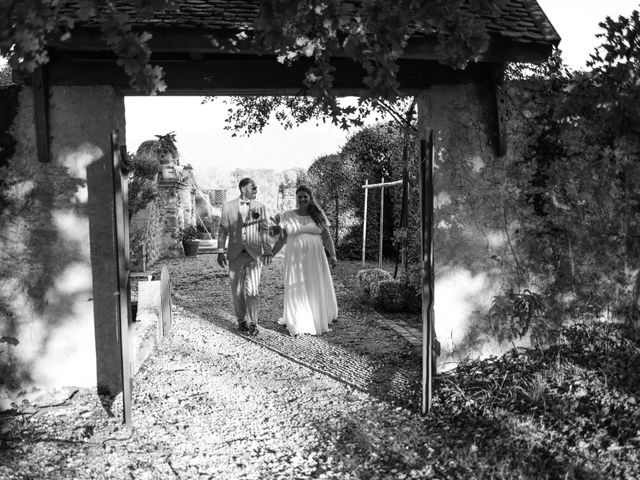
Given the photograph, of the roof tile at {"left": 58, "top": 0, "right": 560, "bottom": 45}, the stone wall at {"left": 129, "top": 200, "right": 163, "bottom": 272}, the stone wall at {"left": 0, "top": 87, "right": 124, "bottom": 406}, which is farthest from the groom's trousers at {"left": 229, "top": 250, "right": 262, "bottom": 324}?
the stone wall at {"left": 129, "top": 200, "right": 163, "bottom": 272}

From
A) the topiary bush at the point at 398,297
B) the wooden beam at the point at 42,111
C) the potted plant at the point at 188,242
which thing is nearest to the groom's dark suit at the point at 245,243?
the topiary bush at the point at 398,297

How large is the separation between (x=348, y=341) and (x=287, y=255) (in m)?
1.44

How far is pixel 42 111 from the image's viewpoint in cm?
522

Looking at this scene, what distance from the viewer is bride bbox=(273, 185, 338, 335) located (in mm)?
8102

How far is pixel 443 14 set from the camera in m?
3.49

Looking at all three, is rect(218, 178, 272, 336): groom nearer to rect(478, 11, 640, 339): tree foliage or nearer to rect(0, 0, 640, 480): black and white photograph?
rect(0, 0, 640, 480): black and white photograph

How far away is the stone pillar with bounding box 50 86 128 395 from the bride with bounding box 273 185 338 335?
3.03m

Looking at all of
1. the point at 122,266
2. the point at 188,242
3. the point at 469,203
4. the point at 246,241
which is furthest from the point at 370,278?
the point at 188,242

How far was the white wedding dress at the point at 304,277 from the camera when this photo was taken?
26.6 ft

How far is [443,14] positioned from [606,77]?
8.13ft

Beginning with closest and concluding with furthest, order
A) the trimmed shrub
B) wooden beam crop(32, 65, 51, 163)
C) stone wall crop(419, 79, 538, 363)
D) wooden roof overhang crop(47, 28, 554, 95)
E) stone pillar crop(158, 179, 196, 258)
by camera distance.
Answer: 1. wooden roof overhang crop(47, 28, 554, 95)
2. wooden beam crop(32, 65, 51, 163)
3. stone wall crop(419, 79, 538, 363)
4. the trimmed shrub
5. stone pillar crop(158, 179, 196, 258)

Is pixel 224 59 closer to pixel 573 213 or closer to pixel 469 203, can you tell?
pixel 469 203

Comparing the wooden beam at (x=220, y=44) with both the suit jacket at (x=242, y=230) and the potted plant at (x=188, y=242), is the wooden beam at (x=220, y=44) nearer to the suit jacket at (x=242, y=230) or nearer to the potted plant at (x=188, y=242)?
the suit jacket at (x=242, y=230)

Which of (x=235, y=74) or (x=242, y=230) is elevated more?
(x=235, y=74)
